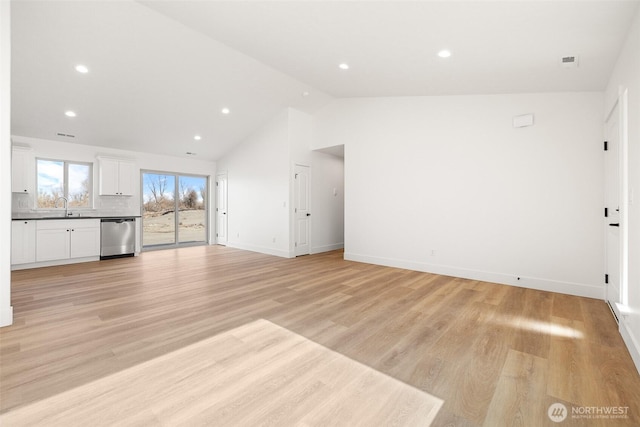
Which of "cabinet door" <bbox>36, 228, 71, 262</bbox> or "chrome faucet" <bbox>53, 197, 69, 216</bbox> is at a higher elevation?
"chrome faucet" <bbox>53, 197, 69, 216</bbox>

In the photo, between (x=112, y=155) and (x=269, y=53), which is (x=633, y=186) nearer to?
(x=269, y=53)

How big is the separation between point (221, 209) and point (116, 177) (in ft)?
8.62

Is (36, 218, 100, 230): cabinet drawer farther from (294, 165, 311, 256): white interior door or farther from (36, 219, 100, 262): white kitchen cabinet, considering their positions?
(294, 165, 311, 256): white interior door

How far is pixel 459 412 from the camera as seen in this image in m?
1.59

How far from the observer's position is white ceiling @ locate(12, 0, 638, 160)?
259 cm

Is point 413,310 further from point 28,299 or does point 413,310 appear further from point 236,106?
point 236,106

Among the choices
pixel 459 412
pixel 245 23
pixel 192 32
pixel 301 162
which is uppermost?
pixel 192 32

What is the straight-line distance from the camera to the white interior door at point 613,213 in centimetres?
292

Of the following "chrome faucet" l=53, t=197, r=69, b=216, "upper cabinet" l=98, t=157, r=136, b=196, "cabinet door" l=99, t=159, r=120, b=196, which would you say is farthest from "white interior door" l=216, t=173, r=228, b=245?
"chrome faucet" l=53, t=197, r=69, b=216

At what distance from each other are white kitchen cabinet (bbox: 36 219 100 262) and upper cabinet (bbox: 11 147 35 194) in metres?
0.91

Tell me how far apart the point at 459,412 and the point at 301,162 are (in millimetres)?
5600

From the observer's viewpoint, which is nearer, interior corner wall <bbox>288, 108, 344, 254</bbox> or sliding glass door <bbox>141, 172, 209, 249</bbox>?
interior corner wall <bbox>288, 108, 344, 254</bbox>

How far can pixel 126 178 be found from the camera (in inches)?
267

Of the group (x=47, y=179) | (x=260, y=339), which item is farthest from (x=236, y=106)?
(x=260, y=339)
